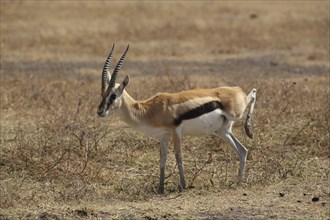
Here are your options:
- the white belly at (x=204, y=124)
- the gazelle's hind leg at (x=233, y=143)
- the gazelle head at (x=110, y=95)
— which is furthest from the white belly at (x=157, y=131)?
the gazelle's hind leg at (x=233, y=143)

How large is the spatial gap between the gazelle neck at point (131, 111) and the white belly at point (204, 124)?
525mm

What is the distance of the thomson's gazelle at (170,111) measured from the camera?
8859 millimetres

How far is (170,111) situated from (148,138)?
7.88 feet

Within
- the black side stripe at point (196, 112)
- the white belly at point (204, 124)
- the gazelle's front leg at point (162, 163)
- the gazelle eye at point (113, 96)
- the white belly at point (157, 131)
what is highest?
the gazelle eye at point (113, 96)

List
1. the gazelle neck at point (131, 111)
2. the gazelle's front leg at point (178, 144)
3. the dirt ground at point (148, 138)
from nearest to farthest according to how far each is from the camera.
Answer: the dirt ground at point (148, 138), the gazelle's front leg at point (178, 144), the gazelle neck at point (131, 111)

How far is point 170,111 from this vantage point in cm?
891

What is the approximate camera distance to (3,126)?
1212 centimetres

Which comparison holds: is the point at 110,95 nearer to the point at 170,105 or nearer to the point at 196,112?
the point at 170,105

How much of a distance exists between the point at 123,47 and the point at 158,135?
14.7 m

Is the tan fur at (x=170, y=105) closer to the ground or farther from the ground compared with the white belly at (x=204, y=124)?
farther from the ground

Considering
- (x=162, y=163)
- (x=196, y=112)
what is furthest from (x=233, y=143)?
(x=162, y=163)

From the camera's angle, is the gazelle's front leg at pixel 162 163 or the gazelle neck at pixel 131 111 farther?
the gazelle neck at pixel 131 111

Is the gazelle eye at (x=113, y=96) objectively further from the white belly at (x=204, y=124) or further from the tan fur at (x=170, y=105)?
the white belly at (x=204, y=124)

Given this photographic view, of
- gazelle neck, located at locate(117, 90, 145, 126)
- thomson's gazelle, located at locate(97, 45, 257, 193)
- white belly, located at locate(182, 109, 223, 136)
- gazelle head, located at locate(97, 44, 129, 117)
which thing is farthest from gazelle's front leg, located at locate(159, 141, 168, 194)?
gazelle head, located at locate(97, 44, 129, 117)
